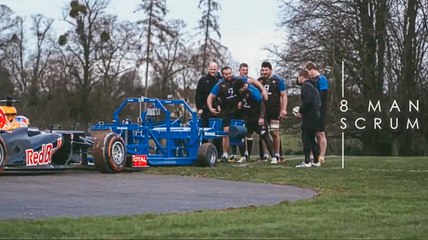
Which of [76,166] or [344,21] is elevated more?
[344,21]

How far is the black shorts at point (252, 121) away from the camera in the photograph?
16547mm

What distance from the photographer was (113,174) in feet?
43.7

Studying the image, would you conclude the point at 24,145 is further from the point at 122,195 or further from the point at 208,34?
the point at 208,34

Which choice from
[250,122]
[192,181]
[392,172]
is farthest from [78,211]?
[250,122]

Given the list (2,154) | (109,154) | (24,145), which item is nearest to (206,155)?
(109,154)

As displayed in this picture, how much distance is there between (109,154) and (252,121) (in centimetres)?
413

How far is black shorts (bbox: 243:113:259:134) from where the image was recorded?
1655 cm

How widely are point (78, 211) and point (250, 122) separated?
8.99 meters

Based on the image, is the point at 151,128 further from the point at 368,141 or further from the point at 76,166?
the point at 368,141

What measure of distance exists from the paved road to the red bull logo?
10.6 inches

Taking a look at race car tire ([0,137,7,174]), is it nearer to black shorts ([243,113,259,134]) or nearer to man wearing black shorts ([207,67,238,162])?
man wearing black shorts ([207,67,238,162])

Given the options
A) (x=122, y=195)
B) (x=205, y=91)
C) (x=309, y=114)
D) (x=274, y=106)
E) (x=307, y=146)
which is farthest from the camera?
(x=205, y=91)

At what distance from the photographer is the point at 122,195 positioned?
958 centimetres

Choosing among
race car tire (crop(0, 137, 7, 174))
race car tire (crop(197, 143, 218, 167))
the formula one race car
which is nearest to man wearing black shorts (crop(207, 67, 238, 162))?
race car tire (crop(197, 143, 218, 167))
